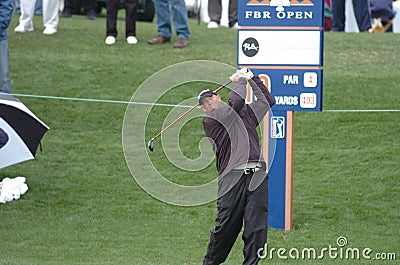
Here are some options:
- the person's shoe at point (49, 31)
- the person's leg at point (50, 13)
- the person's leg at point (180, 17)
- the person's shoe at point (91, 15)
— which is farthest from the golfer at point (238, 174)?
the person's shoe at point (91, 15)

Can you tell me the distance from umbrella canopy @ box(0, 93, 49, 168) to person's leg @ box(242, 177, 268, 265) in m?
3.32

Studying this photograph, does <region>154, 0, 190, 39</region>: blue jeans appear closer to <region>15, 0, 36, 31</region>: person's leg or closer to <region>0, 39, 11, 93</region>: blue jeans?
<region>15, 0, 36, 31</region>: person's leg

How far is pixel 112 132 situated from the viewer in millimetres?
13242

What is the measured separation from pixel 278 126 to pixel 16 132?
297cm

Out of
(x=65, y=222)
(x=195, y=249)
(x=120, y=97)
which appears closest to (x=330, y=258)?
(x=195, y=249)

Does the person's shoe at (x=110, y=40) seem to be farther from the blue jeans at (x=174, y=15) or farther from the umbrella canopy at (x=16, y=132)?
the umbrella canopy at (x=16, y=132)

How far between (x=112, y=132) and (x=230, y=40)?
13.9 ft

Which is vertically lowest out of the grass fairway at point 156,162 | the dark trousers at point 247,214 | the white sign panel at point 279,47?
the grass fairway at point 156,162

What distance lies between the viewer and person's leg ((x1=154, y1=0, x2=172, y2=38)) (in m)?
15.8

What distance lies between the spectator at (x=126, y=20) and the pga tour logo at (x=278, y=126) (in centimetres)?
585

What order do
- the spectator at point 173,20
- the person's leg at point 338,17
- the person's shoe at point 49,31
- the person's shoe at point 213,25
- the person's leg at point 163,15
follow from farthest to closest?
the person's shoe at point 213,25, the person's leg at point 338,17, the person's shoe at point 49,31, the person's leg at point 163,15, the spectator at point 173,20

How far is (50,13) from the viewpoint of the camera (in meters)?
16.7

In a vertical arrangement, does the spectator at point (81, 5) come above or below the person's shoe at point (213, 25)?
above

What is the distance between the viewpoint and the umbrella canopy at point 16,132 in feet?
34.1
